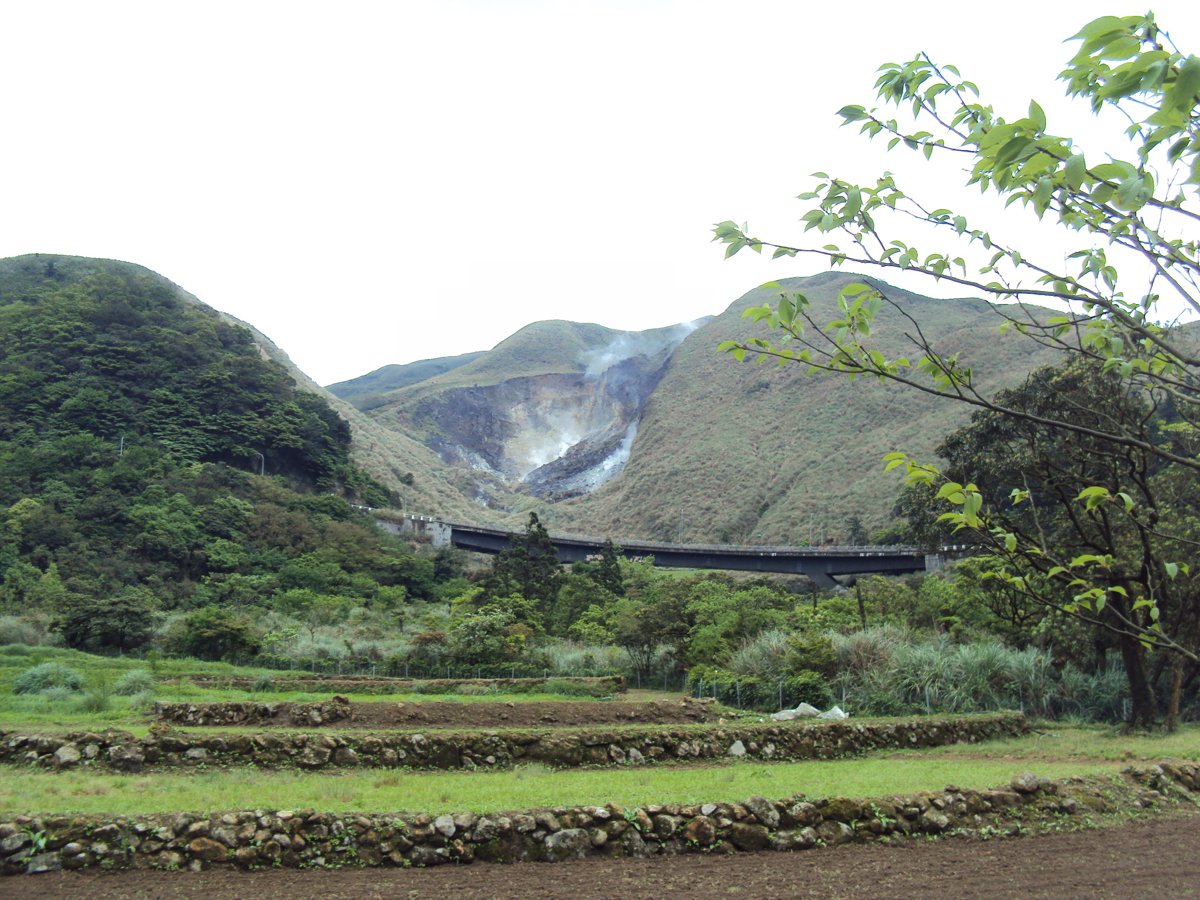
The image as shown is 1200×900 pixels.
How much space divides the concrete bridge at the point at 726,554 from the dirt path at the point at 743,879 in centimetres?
5084

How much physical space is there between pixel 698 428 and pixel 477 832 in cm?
11422

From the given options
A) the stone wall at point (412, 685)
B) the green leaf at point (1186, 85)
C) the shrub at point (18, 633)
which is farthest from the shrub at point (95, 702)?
the green leaf at point (1186, 85)

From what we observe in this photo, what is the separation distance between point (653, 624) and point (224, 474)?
138 feet

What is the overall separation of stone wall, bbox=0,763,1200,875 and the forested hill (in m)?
28.1

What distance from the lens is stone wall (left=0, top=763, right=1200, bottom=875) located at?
7.61 meters

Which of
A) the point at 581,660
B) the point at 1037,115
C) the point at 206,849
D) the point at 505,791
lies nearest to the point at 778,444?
the point at 581,660

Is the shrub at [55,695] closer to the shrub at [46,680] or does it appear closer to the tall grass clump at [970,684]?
the shrub at [46,680]

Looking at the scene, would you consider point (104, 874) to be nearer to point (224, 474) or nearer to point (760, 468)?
point (224, 474)

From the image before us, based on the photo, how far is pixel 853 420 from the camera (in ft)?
317

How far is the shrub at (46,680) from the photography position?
20969mm

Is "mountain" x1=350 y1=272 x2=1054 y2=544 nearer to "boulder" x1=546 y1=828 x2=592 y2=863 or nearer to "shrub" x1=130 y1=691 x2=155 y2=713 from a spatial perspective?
"shrub" x1=130 y1=691 x2=155 y2=713

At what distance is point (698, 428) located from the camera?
121m

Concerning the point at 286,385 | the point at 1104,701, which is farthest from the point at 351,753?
the point at 286,385

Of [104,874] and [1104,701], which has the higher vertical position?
Result: [104,874]
